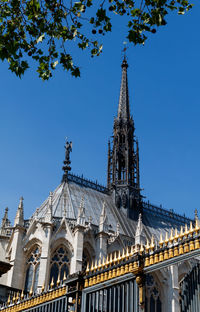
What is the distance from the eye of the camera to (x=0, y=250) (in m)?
31.5

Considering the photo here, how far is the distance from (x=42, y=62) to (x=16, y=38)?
26.5 inches

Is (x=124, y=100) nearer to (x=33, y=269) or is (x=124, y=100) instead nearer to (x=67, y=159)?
(x=67, y=159)

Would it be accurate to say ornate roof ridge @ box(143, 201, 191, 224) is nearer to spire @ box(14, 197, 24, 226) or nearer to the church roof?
the church roof

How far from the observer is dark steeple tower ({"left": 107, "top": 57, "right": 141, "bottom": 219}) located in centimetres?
4212

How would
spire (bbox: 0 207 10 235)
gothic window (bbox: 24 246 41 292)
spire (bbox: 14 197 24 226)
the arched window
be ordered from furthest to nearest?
spire (bbox: 0 207 10 235), spire (bbox: 14 197 24 226), the arched window, gothic window (bbox: 24 246 41 292)

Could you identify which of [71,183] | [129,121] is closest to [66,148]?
[71,183]

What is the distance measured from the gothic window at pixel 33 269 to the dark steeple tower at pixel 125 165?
1233cm

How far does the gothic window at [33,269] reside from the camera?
1186 inches

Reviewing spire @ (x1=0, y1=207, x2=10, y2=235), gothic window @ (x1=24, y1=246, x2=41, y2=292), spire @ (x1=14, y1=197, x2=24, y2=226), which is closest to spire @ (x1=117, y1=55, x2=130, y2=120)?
spire @ (x1=0, y1=207, x2=10, y2=235)

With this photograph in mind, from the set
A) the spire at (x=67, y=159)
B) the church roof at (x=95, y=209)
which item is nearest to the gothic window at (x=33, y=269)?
the church roof at (x=95, y=209)

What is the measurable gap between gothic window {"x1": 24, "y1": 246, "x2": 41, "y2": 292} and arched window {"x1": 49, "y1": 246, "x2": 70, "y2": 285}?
3.48ft

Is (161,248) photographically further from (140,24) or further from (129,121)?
(129,121)

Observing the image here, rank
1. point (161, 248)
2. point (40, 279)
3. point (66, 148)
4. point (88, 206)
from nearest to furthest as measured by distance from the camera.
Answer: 1. point (161, 248)
2. point (40, 279)
3. point (88, 206)
4. point (66, 148)

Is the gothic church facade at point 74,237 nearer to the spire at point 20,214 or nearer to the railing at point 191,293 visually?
→ the spire at point 20,214
